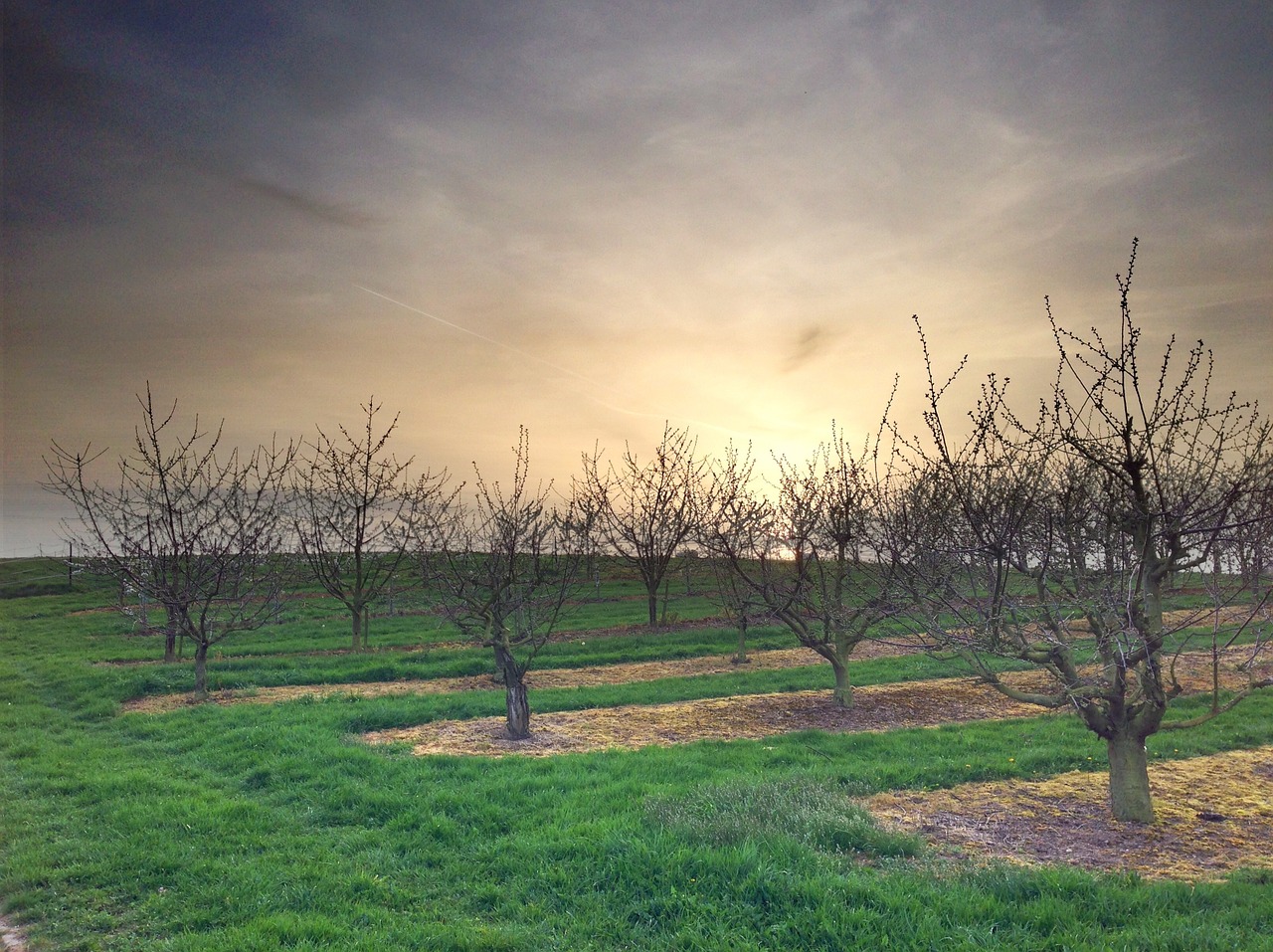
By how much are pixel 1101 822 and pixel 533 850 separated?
5.57 m

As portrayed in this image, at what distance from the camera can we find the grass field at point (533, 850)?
5395 millimetres

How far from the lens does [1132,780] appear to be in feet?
24.9

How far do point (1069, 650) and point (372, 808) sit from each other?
7.32 metres

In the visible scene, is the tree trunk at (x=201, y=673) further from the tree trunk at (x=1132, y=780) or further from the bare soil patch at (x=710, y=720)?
the tree trunk at (x=1132, y=780)

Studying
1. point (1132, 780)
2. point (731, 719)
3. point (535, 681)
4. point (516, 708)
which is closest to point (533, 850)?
point (516, 708)

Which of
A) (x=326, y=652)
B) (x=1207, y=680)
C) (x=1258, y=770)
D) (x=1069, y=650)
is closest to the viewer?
(x=1069, y=650)

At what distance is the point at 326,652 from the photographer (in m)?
21.6

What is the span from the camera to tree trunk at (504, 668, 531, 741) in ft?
38.1

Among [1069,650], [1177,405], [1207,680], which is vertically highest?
[1177,405]

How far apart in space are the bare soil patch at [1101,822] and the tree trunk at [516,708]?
533 cm

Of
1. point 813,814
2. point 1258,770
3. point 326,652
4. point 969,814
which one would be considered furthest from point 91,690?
point 1258,770

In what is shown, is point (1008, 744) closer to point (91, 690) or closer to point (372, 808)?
point (372, 808)

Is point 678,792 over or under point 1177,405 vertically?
under

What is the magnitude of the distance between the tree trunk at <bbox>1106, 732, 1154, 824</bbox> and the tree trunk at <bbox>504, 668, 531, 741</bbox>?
761 centimetres
